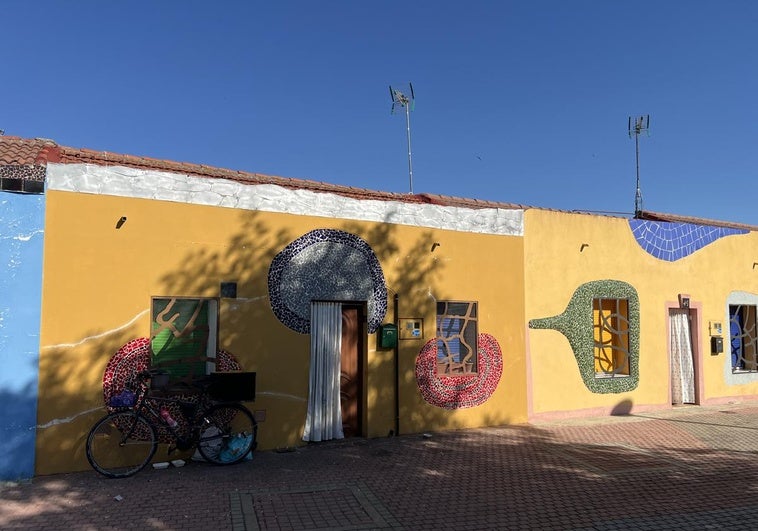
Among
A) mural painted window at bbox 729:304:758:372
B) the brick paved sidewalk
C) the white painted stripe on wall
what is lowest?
the brick paved sidewalk

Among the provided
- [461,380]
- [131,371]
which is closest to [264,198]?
[131,371]

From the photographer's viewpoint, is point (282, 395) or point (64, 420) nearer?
point (64, 420)

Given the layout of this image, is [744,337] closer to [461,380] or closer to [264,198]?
[461,380]

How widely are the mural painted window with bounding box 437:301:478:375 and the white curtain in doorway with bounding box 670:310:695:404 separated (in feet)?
17.7

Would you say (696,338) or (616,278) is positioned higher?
(616,278)

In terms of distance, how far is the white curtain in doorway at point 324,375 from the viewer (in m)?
8.61

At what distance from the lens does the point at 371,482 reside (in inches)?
269

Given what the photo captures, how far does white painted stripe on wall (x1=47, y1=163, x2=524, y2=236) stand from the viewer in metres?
7.28

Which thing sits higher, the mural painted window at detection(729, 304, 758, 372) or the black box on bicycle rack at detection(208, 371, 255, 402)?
the mural painted window at detection(729, 304, 758, 372)

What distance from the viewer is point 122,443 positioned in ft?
23.2

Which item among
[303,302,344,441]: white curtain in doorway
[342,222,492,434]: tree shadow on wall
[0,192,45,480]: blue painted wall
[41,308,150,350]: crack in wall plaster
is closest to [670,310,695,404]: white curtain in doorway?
[342,222,492,434]: tree shadow on wall

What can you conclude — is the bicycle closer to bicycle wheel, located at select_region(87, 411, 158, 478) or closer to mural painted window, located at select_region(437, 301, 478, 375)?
bicycle wheel, located at select_region(87, 411, 158, 478)

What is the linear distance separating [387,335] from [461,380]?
1765 mm

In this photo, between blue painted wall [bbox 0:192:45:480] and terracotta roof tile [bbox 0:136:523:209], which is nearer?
blue painted wall [bbox 0:192:45:480]
